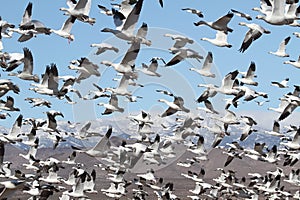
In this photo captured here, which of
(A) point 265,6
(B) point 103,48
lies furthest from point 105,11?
(A) point 265,6

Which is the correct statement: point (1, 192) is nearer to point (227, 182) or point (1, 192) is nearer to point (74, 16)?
point (74, 16)

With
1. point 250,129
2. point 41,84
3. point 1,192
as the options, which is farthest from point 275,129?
point 1,192

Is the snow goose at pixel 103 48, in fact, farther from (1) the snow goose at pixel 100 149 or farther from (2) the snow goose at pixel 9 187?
(2) the snow goose at pixel 9 187

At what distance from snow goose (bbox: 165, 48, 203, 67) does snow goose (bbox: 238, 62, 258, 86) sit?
217 cm

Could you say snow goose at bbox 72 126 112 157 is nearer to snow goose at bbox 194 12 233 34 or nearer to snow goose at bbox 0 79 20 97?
snow goose at bbox 0 79 20 97

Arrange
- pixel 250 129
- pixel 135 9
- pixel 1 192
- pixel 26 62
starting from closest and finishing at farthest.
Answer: pixel 1 192 < pixel 135 9 < pixel 26 62 < pixel 250 129

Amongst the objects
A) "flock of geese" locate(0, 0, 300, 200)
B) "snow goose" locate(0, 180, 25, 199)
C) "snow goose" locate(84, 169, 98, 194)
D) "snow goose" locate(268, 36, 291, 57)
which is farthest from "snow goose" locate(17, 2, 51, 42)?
"snow goose" locate(268, 36, 291, 57)

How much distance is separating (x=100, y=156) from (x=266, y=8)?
23.1 feet

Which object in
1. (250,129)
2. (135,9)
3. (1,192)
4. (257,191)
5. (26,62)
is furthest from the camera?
(257,191)

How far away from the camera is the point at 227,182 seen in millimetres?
29688

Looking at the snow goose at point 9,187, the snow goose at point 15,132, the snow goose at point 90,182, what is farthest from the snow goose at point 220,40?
→ the snow goose at point 9,187

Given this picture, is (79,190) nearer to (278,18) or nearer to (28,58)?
(28,58)

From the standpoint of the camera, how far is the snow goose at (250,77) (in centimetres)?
2275

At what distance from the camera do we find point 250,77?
75.5 feet
